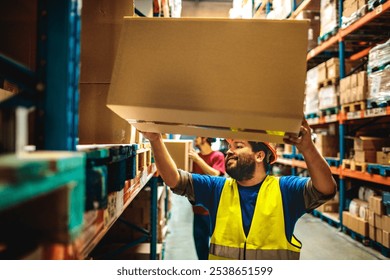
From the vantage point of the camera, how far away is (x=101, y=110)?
1.68 metres

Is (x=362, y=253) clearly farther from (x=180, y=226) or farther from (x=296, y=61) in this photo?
(x=296, y=61)

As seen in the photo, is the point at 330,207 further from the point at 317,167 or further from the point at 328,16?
Answer: the point at 317,167

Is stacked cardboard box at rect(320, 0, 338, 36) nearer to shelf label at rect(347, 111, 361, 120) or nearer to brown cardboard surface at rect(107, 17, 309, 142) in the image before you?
shelf label at rect(347, 111, 361, 120)

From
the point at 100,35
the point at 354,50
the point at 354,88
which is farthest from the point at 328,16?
the point at 100,35

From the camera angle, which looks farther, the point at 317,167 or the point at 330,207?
the point at 330,207

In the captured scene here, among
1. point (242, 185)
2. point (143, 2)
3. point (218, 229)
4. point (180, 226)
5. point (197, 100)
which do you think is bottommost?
point (180, 226)

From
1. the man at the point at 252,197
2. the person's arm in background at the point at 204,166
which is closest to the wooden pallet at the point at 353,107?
the person's arm in background at the point at 204,166

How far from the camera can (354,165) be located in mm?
4363

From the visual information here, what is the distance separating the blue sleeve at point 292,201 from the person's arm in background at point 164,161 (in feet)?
2.20

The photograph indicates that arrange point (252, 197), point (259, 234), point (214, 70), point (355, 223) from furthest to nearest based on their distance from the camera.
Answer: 1. point (355, 223)
2. point (252, 197)
3. point (259, 234)
4. point (214, 70)

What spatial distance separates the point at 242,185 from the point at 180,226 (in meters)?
3.51

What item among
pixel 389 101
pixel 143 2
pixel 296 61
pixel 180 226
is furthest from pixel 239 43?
pixel 180 226

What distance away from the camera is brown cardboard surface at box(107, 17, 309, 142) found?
3.67ft

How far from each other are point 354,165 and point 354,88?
1041 millimetres
